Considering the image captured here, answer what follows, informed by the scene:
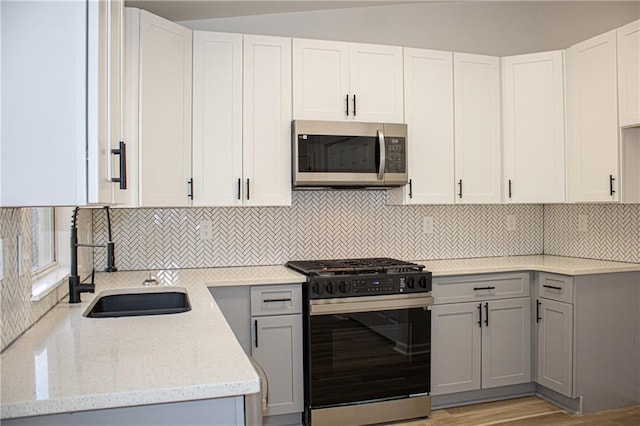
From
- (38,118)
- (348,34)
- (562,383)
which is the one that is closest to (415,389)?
(562,383)

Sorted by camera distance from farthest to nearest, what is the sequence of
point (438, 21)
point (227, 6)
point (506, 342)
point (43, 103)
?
point (438, 21), point (506, 342), point (227, 6), point (43, 103)

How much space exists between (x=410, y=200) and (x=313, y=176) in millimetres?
713

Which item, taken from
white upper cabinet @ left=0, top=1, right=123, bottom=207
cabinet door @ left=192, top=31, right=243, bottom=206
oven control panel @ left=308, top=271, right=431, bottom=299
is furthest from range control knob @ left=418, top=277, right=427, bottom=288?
white upper cabinet @ left=0, top=1, right=123, bottom=207

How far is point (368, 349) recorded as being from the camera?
2.99 meters

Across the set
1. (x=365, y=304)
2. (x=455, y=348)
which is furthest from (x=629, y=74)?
(x=365, y=304)

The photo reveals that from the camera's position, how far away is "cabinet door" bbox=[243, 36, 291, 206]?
3.11 meters

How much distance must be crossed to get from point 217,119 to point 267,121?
0.30 metres

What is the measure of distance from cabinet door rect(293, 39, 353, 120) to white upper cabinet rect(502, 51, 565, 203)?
1.19 m

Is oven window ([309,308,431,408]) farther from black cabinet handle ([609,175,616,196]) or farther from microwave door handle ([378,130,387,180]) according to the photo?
black cabinet handle ([609,175,616,196])

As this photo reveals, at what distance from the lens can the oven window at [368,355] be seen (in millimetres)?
2900

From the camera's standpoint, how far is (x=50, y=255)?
2488 millimetres

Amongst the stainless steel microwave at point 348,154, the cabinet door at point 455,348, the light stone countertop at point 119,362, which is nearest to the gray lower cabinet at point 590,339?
the cabinet door at point 455,348

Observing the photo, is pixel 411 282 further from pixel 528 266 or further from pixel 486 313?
pixel 528 266

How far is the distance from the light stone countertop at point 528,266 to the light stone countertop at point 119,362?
1.75m
